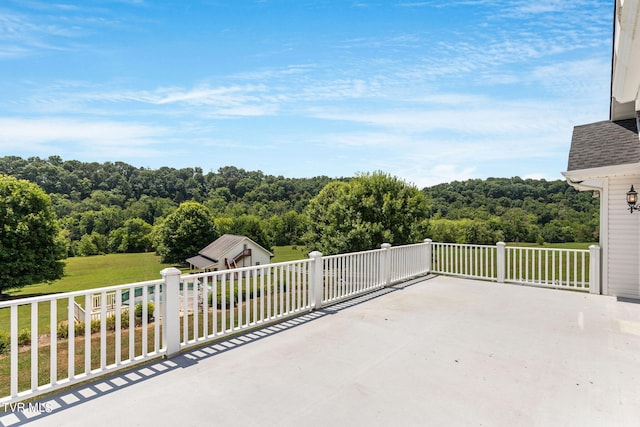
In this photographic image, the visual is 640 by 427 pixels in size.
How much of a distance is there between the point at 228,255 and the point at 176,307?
1096 inches

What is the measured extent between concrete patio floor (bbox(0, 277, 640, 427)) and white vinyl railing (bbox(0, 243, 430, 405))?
7.1 inches

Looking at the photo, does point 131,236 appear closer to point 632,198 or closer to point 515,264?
point 515,264

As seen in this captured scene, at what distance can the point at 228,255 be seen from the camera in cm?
3022

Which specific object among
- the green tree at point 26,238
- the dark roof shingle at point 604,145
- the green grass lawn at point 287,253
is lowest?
the green grass lawn at point 287,253

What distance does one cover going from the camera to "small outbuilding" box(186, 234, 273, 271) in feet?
98.4

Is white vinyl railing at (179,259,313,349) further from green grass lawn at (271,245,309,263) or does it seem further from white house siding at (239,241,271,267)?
green grass lawn at (271,245,309,263)

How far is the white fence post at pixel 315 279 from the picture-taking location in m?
4.97

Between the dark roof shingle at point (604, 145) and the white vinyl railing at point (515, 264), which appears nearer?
the dark roof shingle at point (604, 145)

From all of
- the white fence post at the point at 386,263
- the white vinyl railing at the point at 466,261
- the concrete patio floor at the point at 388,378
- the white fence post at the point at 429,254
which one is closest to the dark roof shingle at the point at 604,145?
the white vinyl railing at the point at 466,261

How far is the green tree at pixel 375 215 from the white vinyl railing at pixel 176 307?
2708 millimetres

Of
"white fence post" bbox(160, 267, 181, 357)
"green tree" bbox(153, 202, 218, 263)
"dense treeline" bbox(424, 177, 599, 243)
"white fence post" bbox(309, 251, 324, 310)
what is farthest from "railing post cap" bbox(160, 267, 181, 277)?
"green tree" bbox(153, 202, 218, 263)

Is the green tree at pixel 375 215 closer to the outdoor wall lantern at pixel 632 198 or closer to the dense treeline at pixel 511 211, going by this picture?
the outdoor wall lantern at pixel 632 198

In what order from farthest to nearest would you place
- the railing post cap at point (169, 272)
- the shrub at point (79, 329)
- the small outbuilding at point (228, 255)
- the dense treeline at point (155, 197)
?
the dense treeline at point (155, 197)
the small outbuilding at point (228, 255)
the shrub at point (79, 329)
the railing post cap at point (169, 272)

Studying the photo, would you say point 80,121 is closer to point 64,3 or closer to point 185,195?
point 185,195
